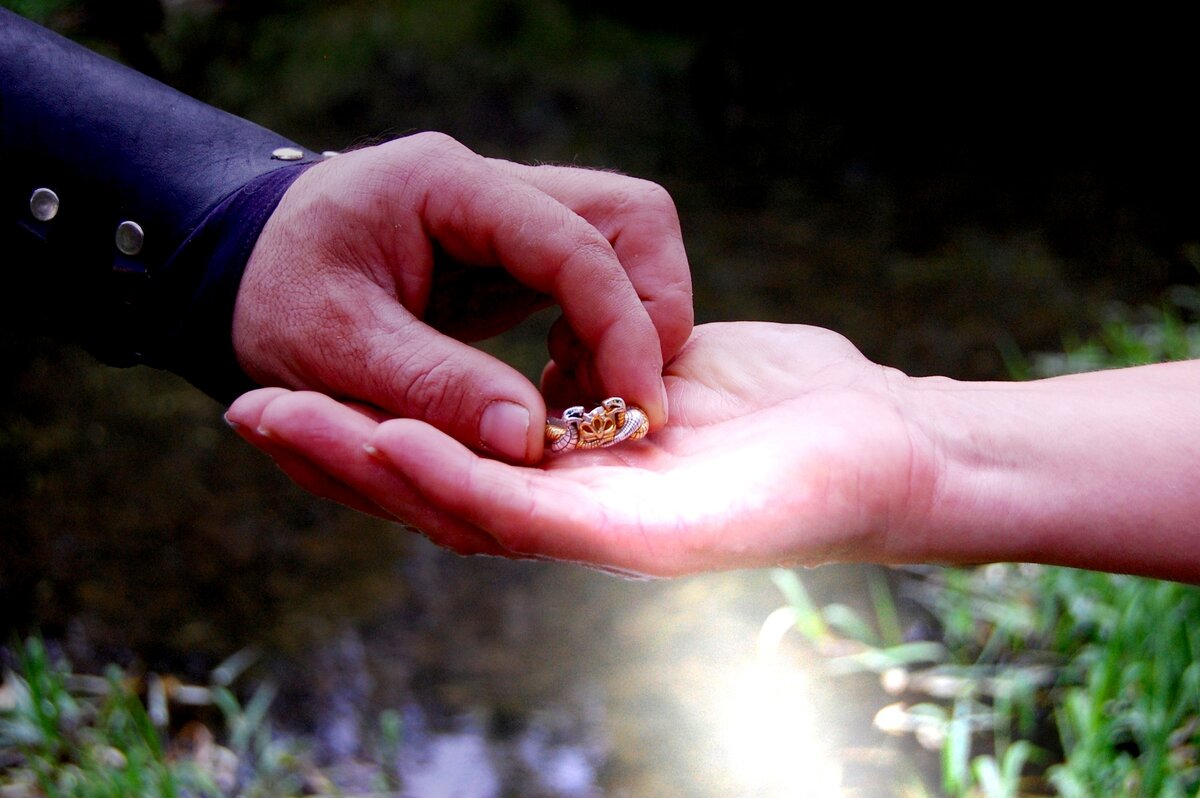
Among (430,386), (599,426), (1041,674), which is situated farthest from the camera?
(1041,674)

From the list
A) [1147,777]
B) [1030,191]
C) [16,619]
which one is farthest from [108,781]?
[1030,191]

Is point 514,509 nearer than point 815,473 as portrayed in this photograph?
Yes

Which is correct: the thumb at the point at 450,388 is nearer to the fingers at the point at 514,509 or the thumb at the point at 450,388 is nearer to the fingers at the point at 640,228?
the fingers at the point at 514,509

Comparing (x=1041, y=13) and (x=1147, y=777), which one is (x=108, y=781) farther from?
(x=1041, y=13)

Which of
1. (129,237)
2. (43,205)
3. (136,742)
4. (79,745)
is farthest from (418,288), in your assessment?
(79,745)

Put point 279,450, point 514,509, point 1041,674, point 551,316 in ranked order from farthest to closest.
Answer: point 551,316
point 1041,674
point 279,450
point 514,509

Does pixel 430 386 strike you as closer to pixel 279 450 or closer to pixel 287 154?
pixel 279 450
